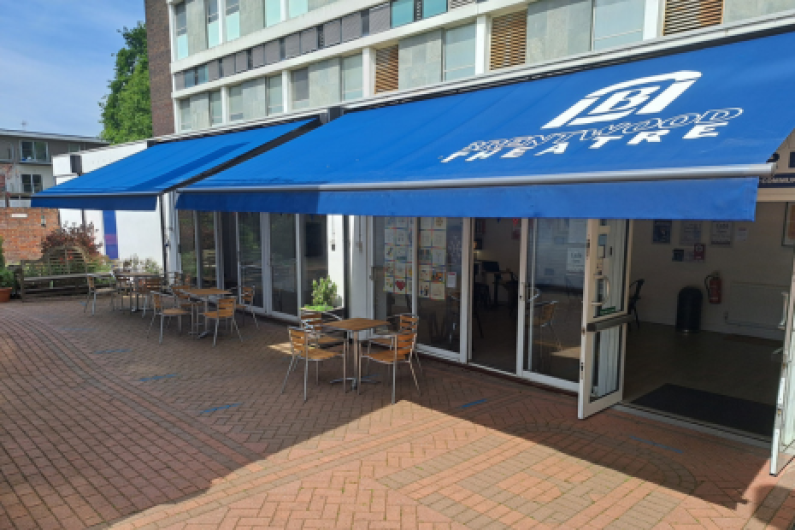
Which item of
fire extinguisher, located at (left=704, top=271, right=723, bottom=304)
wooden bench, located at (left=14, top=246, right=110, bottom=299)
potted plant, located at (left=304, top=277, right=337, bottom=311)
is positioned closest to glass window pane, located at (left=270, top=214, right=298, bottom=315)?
potted plant, located at (left=304, top=277, right=337, bottom=311)

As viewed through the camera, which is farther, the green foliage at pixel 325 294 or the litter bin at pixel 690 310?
the litter bin at pixel 690 310

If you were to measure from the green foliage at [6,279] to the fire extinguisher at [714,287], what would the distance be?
1537 cm

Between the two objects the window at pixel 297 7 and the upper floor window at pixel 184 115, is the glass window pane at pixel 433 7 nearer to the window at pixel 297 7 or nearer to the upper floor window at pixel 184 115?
the window at pixel 297 7

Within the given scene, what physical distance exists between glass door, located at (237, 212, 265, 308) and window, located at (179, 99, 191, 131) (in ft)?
46.4

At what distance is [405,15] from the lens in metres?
13.4

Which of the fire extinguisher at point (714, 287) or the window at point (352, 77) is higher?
the window at point (352, 77)

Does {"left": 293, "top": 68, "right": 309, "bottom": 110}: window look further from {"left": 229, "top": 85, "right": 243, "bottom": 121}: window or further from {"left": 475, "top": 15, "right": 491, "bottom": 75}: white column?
{"left": 475, "top": 15, "right": 491, "bottom": 75}: white column

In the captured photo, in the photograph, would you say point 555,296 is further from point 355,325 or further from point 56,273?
point 56,273

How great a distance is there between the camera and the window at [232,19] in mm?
18281

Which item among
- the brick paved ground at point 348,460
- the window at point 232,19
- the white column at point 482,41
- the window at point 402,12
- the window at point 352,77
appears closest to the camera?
the brick paved ground at point 348,460

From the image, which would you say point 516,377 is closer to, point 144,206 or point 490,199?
point 490,199

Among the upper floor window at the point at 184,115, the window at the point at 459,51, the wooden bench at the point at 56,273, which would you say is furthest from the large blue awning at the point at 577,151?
the upper floor window at the point at 184,115

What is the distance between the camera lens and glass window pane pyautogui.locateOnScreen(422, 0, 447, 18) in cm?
1264

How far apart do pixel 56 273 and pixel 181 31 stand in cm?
1249
